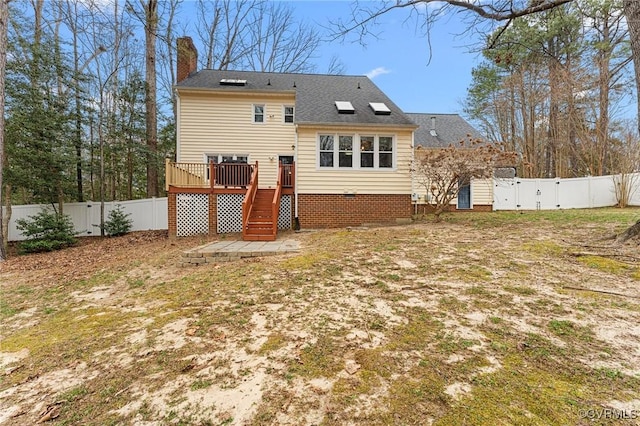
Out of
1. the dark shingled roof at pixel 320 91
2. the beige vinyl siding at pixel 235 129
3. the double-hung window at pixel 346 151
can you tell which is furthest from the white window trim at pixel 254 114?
the double-hung window at pixel 346 151

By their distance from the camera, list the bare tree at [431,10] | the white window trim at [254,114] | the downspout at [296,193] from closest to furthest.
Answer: the bare tree at [431,10], the downspout at [296,193], the white window trim at [254,114]

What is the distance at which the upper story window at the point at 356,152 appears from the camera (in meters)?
10.7

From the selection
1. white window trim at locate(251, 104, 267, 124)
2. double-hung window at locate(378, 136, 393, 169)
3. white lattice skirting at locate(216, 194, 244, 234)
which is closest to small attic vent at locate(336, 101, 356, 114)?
double-hung window at locate(378, 136, 393, 169)

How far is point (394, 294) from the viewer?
3980mm

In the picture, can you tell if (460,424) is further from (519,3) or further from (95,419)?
(519,3)

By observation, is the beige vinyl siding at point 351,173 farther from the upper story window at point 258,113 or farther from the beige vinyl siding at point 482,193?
the beige vinyl siding at point 482,193

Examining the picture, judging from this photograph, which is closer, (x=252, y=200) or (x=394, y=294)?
(x=394, y=294)

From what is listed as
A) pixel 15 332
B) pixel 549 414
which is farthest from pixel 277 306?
pixel 15 332

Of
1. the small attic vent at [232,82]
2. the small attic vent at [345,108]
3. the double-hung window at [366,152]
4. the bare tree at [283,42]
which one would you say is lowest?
the double-hung window at [366,152]

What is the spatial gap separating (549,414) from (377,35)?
7467 mm

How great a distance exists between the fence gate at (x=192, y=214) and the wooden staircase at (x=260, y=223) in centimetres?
→ 191

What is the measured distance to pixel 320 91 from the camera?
13547 millimetres

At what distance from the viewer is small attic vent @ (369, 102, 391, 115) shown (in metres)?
11.4

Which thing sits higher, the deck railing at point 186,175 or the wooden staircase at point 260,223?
the deck railing at point 186,175
